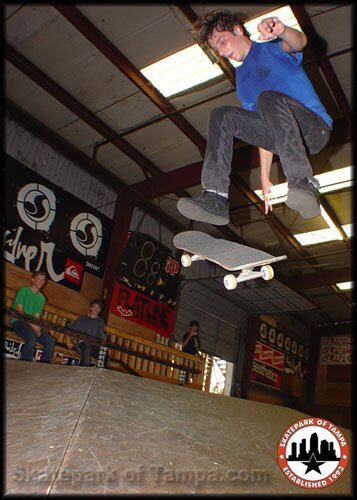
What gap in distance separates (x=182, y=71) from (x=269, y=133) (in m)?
4.74

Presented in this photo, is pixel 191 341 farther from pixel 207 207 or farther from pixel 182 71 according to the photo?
pixel 207 207

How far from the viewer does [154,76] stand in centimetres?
765

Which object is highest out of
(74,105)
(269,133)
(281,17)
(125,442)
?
(281,17)

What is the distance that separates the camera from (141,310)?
10.3m

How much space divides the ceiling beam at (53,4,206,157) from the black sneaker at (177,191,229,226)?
195 inches

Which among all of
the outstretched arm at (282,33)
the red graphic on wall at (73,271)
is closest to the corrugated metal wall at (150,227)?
the red graphic on wall at (73,271)

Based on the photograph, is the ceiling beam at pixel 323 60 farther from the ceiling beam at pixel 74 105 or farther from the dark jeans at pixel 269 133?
the ceiling beam at pixel 74 105

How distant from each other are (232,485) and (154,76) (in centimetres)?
725

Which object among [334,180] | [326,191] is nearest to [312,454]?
[334,180]

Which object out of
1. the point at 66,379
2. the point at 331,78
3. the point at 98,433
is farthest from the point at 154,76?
the point at 98,433

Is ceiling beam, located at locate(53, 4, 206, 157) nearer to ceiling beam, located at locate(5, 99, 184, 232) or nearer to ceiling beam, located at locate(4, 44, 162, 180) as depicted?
ceiling beam, located at locate(4, 44, 162, 180)

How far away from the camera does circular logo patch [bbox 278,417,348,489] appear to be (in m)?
2.43

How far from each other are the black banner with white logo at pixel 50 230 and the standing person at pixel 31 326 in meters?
1.55

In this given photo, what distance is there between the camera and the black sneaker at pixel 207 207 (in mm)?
3246
